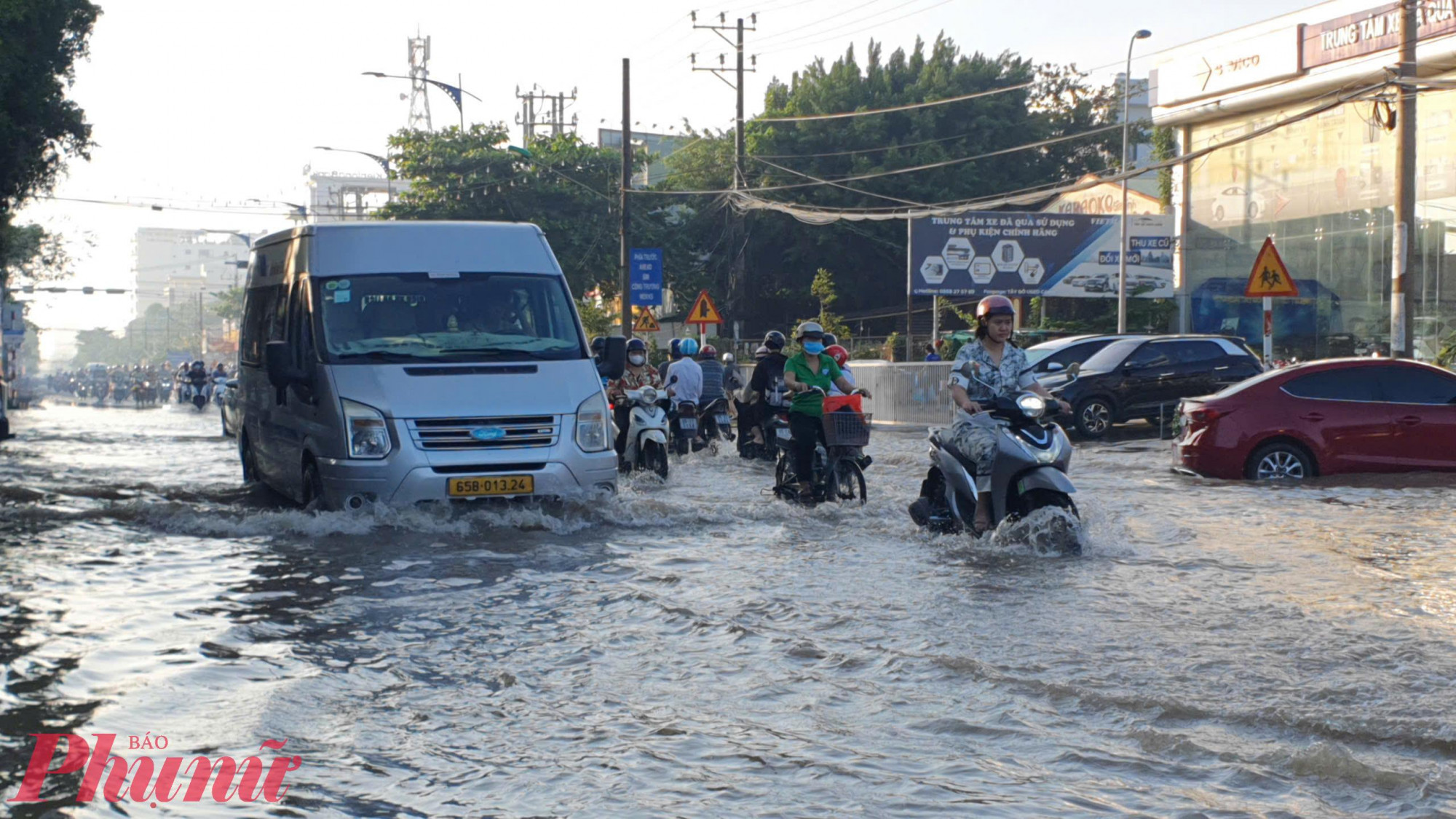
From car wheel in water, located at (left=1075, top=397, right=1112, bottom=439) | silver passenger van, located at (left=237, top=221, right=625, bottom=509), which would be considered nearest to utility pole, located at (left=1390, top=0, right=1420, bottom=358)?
car wheel in water, located at (left=1075, top=397, right=1112, bottom=439)

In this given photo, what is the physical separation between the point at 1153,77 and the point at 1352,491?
2841cm

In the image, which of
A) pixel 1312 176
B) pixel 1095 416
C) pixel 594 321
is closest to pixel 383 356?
pixel 1095 416

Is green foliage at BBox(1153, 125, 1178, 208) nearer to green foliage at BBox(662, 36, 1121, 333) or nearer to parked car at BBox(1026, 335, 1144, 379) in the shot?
green foliage at BBox(662, 36, 1121, 333)

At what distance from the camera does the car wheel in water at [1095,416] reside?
22.4 meters

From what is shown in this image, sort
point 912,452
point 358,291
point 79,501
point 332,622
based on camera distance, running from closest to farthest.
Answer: point 332,622
point 358,291
point 79,501
point 912,452

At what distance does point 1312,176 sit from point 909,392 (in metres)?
11.0

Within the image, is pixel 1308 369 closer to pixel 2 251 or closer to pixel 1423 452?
pixel 1423 452

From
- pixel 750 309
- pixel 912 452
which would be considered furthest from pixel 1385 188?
pixel 750 309

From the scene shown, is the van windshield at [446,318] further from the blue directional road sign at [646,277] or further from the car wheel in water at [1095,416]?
the blue directional road sign at [646,277]

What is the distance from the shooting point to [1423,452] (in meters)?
14.0

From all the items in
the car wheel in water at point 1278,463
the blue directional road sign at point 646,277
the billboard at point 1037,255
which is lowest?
the car wheel in water at point 1278,463

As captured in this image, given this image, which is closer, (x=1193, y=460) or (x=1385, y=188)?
(x=1193, y=460)

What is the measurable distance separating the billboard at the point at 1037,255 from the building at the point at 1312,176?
1.13 metres

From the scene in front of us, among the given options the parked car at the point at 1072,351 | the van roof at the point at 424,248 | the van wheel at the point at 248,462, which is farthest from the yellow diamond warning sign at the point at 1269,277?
the van wheel at the point at 248,462
